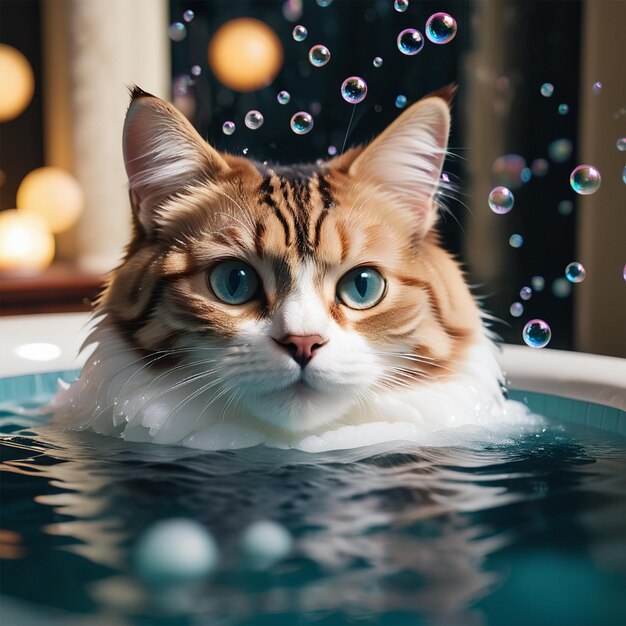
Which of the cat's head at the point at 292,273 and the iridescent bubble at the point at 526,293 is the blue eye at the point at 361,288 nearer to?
the cat's head at the point at 292,273

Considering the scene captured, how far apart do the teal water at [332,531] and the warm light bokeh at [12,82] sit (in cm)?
266

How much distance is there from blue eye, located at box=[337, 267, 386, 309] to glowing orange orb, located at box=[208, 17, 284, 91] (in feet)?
8.92

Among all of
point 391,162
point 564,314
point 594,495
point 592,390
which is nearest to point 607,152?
point 564,314

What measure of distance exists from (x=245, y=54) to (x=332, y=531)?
3.17 metres

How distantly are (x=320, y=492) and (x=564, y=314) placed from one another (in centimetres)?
278

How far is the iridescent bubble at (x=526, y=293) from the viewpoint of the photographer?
3.55 m

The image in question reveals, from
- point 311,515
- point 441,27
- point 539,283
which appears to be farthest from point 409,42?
point 539,283

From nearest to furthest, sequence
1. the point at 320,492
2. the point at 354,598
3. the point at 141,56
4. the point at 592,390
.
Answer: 1. the point at 354,598
2. the point at 320,492
3. the point at 592,390
4. the point at 141,56

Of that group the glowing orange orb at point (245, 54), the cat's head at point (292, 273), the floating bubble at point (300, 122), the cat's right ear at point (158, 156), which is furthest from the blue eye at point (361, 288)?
the glowing orange orb at point (245, 54)

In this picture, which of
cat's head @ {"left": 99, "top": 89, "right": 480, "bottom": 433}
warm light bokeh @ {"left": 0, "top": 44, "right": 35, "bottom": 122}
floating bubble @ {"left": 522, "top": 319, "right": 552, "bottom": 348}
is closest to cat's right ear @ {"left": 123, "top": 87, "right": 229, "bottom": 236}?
cat's head @ {"left": 99, "top": 89, "right": 480, "bottom": 433}

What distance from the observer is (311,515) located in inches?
40.3

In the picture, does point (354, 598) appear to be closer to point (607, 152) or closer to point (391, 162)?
point (391, 162)

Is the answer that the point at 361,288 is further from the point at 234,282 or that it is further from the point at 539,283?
the point at 539,283

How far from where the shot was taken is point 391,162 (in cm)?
140
